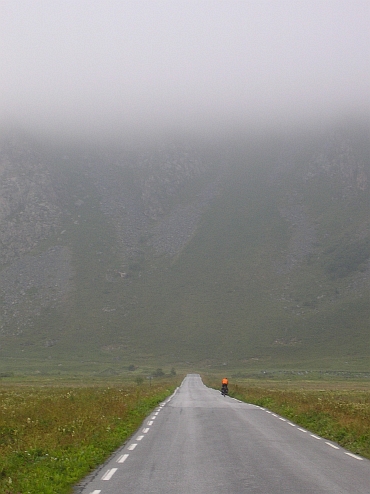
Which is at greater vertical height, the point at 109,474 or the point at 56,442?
the point at 56,442

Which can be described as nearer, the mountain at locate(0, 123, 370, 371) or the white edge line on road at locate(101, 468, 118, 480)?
the white edge line on road at locate(101, 468, 118, 480)

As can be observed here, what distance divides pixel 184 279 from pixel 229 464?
5629 inches

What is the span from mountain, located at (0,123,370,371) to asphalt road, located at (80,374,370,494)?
90.7 meters

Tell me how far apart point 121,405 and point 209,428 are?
6.98m

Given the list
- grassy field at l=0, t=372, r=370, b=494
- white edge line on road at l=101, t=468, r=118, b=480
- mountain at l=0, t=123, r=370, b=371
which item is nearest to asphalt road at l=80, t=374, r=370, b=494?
white edge line on road at l=101, t=468, r=118, b=480

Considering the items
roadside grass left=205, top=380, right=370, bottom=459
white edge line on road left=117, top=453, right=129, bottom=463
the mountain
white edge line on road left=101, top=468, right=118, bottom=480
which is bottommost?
roadside grass left=205, top=380, right=370, bottom=459

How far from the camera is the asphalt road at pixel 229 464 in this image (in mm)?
11664

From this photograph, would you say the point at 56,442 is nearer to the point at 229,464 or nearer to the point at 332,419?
the point at 229,464

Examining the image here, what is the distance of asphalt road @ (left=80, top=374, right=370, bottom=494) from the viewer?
11.7 metres

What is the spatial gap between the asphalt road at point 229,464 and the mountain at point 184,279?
90652mm

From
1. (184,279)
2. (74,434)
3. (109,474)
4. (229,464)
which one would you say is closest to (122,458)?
(109,474)

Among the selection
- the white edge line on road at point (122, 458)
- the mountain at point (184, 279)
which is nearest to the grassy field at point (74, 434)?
the white edge line on road at point (122, 458)

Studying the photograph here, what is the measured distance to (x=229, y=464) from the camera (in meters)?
14.2

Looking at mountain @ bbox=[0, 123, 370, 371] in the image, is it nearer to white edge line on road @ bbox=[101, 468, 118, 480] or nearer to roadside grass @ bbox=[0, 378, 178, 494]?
roadside grass @ bbox=[0, 378, 178, 494]
